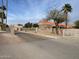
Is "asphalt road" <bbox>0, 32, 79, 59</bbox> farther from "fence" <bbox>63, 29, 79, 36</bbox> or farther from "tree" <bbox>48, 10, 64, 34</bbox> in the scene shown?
"tree" <bbox>48, 10, 64, 34</bbox>

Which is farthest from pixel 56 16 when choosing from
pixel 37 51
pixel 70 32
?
pixel 37 51

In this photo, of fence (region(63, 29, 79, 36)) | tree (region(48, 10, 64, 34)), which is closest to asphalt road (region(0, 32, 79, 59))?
fence (region(63, 29, 79, 36))

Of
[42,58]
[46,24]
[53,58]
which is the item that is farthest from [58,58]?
[46,24]

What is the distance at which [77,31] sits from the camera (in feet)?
134

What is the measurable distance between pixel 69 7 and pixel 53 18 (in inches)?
770

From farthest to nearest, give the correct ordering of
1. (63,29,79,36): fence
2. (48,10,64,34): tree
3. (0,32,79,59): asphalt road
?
1. (48,10,64,34): tree
2. (63,29,79,36): fence
3. (0,32,79,59): asphalt road

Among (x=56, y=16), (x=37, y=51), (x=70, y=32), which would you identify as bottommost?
(x=37, y=51)

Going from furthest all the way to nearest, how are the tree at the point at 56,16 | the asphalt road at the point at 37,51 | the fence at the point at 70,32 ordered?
the tree at the point at 56,16
the fence at the point at 70,32
the asphalt road at the point at 37,51

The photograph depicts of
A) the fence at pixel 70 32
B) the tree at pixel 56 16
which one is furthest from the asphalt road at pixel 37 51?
Result: the tree at pixel 56 16

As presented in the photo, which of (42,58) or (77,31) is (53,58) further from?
(77,31)

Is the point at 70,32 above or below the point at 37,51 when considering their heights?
above

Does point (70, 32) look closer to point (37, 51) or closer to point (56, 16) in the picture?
point (56, 16)

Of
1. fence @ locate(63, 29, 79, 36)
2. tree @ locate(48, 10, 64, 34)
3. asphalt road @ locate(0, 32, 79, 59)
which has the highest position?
tree @ locate(48, 10, 64, 34)

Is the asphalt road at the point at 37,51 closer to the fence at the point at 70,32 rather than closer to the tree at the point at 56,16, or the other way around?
the fence at the point at 70,32
